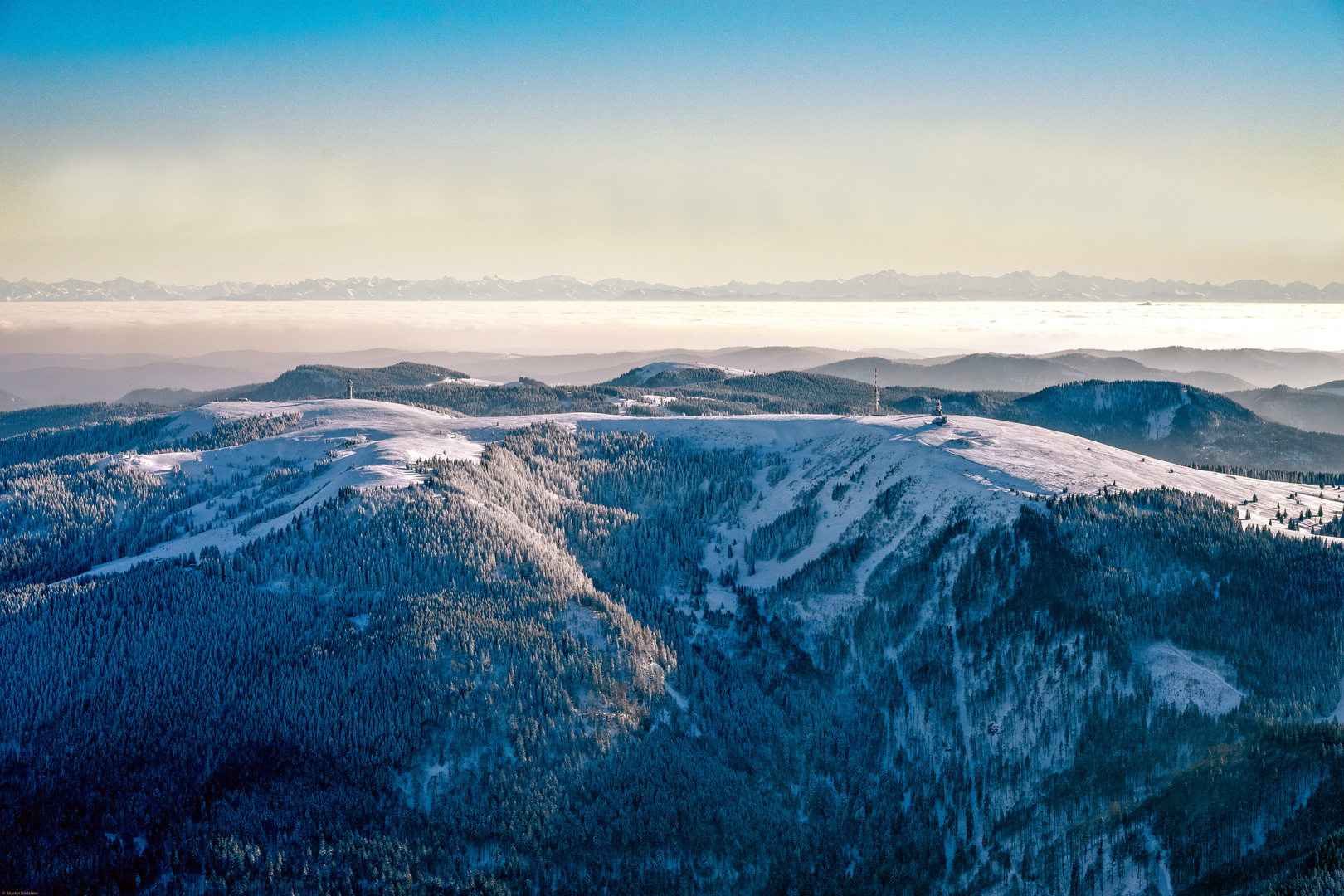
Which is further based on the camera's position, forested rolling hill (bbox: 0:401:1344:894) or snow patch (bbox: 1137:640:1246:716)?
snow patch (bbox: 1137:640:1246:716)

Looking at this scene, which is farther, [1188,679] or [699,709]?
[699,709]

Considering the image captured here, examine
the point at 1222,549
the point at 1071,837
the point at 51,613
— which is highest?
the point at 1222,549

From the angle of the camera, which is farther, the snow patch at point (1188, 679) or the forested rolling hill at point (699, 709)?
the snow patch at point (1188, 679)

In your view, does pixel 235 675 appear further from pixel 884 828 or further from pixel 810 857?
pixel 884 828

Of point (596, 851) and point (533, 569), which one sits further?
point (533, 569)

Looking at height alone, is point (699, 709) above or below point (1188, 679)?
below

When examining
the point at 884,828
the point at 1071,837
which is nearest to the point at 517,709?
the point at 884,828

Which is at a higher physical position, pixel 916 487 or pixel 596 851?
pixel 916 487

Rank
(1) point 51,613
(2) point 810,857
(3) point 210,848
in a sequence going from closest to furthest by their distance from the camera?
(3) point 210,848 → (2) point 810,857 → (1) point 51,613
